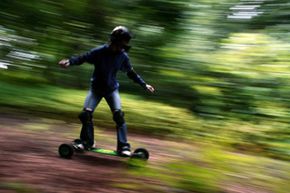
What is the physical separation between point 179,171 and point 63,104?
506 cm

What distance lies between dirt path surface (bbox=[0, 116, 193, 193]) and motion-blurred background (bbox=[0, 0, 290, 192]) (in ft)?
5.59

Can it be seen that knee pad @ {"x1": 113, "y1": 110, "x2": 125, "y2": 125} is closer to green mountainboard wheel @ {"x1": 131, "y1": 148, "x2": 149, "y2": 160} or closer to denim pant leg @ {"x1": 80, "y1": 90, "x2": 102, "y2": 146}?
denim pant leg @ {"x1": 80, "y1": 90, "x2": 102, "y2": 146}

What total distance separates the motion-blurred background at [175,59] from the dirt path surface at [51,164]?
170 centimetres

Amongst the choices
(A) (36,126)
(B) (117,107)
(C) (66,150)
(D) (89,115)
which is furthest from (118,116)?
(A) (36,126)

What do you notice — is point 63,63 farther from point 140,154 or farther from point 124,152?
point 140,154

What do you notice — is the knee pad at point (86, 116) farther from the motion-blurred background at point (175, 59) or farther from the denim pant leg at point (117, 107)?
the motion-blurred background at point (175, 59)

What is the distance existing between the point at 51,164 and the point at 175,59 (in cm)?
598

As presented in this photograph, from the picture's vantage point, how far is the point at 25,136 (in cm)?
676

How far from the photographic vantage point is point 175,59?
1057 cm

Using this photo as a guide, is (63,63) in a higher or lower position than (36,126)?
higher

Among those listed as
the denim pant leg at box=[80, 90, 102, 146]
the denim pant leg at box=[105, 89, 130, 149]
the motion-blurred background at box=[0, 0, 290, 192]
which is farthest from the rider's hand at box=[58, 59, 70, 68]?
the motion-blurred background at box=[0, 0, 290, 192]

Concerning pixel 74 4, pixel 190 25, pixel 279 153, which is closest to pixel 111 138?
pixel 279 153

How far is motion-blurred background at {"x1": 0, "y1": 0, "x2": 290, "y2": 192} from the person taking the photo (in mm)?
9312

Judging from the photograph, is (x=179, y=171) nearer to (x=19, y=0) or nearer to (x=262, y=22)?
(x=19, y=0)
